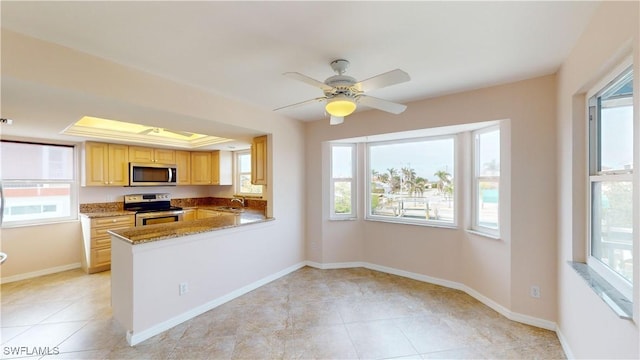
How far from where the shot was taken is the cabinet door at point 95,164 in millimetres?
4102

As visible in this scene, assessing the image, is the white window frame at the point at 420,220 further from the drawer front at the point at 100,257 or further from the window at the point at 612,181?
the drawer front at the point at 100,257

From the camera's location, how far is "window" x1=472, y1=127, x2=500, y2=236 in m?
2.93

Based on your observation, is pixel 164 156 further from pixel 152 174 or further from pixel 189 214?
pixel 189 214

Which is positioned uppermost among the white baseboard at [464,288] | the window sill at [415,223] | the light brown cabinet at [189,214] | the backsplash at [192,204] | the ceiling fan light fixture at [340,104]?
the ceiling fan light fixture at [340,104]

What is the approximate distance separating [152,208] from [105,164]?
1.11 metres

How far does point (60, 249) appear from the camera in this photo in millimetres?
4035

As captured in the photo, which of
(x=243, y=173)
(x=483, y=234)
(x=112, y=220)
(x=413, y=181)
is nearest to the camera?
(x=483, y=234)

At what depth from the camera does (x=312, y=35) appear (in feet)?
5.72

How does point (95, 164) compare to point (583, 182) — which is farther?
point (95, 164)

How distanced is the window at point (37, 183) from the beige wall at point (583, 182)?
6400 millimetres

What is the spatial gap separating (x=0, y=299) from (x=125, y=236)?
2260 millimetres

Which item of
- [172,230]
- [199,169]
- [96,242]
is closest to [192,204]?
[199,169]

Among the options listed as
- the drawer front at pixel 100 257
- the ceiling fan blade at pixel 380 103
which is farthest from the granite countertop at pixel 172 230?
the ceiling fan blade at pixel 380 103

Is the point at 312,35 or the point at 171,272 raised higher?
the point at 312,35
